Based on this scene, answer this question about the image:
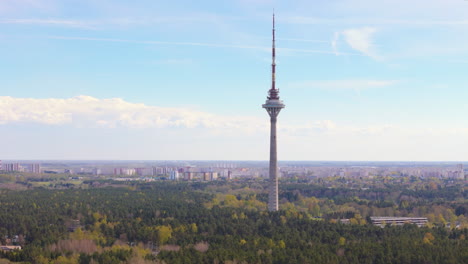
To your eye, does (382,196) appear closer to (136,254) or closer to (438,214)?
A: (438,214)

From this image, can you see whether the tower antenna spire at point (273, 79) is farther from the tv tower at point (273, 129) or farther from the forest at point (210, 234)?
the forest at point (210, 234)

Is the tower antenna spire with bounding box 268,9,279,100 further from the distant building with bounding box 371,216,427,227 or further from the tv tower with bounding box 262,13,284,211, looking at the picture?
the distant building with bounding box 371,216,427,227

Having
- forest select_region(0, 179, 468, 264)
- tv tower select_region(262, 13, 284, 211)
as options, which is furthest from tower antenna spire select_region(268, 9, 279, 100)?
forest select_region(0, 179, 468, 264)

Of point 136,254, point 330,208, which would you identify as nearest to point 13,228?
point 136,254

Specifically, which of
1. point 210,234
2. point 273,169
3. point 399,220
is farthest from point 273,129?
point 210,234

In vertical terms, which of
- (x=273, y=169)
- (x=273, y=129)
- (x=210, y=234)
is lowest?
(x=210, y=234)

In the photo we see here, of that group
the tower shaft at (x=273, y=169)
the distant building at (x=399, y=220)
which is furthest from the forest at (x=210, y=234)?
the tower shaft at (x=273, y=169)

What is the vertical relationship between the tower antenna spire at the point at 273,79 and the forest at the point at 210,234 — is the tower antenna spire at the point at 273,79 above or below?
above

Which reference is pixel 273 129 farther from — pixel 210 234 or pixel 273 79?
pixel 210 234

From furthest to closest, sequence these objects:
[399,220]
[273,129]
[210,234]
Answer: [273,129], [399,220], [210,234]
